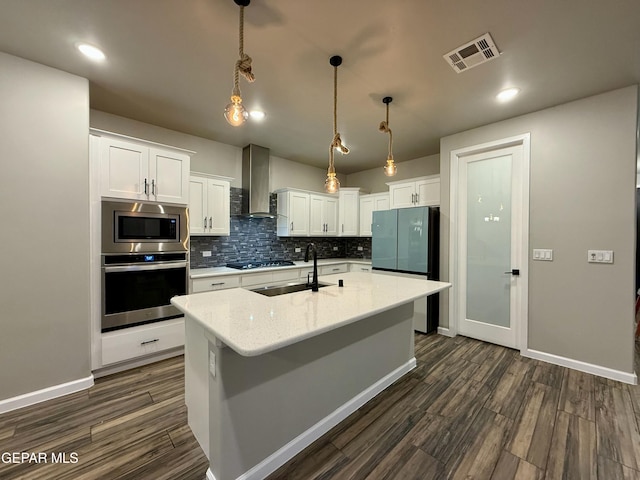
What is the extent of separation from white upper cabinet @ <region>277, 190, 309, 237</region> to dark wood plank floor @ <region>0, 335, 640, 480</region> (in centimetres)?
256

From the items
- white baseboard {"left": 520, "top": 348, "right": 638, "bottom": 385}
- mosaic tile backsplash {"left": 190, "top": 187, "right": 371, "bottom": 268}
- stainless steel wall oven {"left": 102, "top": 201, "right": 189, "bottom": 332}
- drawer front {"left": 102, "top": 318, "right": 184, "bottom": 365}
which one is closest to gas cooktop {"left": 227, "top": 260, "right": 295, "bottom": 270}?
mosaic tile backsplash {"left": 190, "top": 187, "right": 371, "bottom": 268}

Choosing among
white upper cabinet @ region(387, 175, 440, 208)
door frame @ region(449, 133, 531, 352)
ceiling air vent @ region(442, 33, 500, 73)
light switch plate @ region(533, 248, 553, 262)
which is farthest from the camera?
white upper cabinet @ region(387, 175, 440, 208)

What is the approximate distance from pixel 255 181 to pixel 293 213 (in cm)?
84

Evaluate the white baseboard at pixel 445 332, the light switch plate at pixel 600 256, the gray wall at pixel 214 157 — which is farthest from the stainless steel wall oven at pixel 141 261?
the light switch plate at pixel 600 256

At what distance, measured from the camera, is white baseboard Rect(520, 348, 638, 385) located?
2.40 meters

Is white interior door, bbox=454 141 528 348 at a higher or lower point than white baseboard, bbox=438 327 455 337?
higher

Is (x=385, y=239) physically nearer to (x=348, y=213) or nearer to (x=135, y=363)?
(x=348, y=213)

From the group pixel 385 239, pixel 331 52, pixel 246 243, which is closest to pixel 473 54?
pixel 331 52

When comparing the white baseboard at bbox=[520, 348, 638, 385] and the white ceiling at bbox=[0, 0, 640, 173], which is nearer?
the white ceiling at bbox=[0, 0, 640, 173]

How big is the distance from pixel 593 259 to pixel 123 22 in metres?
4.34

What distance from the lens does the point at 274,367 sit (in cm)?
152

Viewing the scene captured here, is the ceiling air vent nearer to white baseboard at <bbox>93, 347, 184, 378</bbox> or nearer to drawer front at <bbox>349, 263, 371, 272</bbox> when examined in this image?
drawer front at <bbox>349, 263, 371, 272</bbox>

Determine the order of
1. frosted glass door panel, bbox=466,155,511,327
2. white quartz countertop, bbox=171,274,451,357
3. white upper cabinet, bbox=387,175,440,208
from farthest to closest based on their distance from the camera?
white upper cabinet, bbox=387,175,440,208
frosted glass door panel, bbox=466,155,511,327
white quartz countertop, bbox=171,274,451,357

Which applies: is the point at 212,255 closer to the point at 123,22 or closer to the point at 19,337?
the point at 19,337
